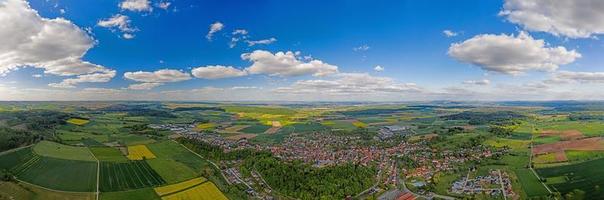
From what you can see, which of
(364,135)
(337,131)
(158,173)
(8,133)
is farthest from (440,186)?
(8,133)

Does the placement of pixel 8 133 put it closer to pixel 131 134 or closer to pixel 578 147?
pixel 131 134

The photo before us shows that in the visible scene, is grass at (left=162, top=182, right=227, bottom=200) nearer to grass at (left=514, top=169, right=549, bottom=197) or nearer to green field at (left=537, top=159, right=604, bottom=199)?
grass at (left=514, top=169, right=549, bottom=197)

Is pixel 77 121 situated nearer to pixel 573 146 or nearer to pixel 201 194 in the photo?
pixel 201 194

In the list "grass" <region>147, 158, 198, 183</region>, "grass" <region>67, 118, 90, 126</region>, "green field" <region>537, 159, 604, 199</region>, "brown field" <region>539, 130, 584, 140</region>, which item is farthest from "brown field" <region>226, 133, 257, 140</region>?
"brown field" <region>539, 130, 584, 140</region>

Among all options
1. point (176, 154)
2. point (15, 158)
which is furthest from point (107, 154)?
point (15, 158)

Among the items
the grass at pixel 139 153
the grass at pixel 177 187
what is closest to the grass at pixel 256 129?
the grass at pixel 139 153
